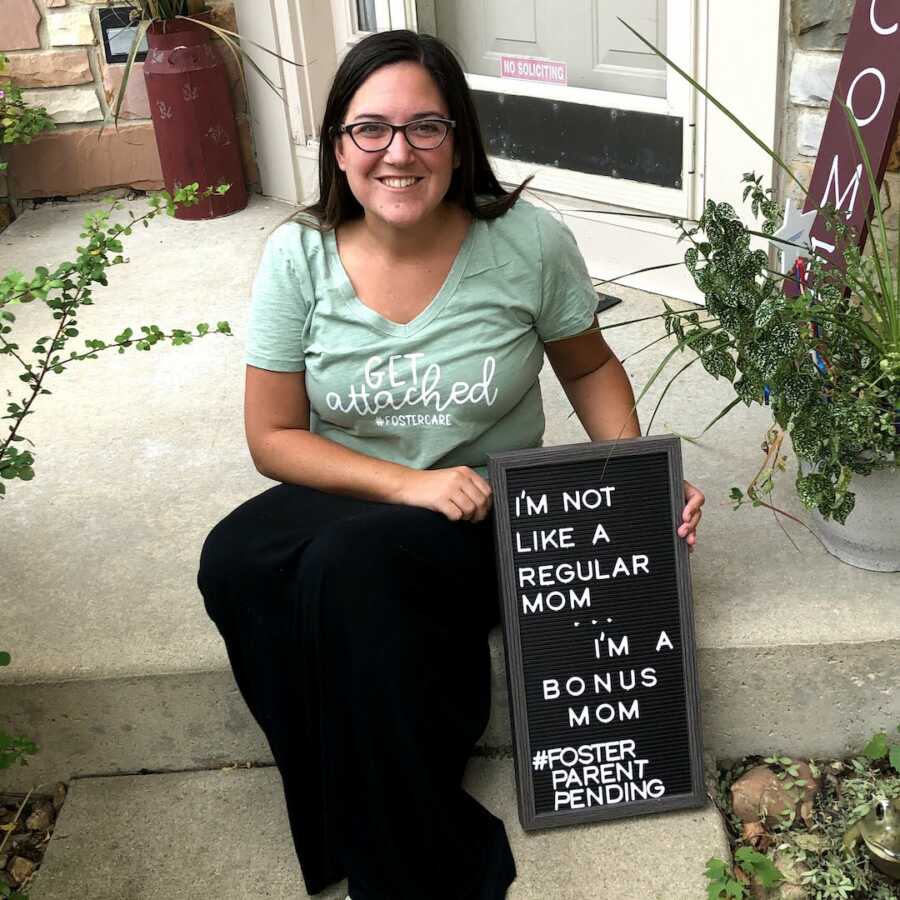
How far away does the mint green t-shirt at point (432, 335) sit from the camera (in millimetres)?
1896

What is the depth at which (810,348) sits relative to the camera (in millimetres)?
1835

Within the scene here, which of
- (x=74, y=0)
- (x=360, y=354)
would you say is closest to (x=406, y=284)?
(x=360, y=354)

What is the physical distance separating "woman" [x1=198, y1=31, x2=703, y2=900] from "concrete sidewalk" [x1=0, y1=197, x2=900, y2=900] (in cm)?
19

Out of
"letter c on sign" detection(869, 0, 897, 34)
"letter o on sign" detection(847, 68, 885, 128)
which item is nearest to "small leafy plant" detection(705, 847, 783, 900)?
"letter o on sign" detection(847, 68, 885, 128)

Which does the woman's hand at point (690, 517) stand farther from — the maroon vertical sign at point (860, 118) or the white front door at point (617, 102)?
the white front door at point (617, 102)

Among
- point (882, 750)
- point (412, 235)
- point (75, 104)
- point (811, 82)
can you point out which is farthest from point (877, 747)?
point (75, 104)

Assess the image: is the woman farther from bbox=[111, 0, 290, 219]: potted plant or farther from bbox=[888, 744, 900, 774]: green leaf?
bbox=[111, 0, 290, 219]: potted plant

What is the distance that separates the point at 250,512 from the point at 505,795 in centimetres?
61

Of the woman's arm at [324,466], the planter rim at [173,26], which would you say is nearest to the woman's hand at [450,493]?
the woman's arm at [324,466]

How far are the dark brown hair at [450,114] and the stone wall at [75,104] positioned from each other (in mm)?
2230

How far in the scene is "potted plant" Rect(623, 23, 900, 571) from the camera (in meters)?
1.78

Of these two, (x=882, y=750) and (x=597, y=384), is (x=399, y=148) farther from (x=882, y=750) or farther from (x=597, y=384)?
(x=882, y=750)

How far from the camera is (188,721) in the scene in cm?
211

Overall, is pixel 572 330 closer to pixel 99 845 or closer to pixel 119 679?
pixel 119 679
